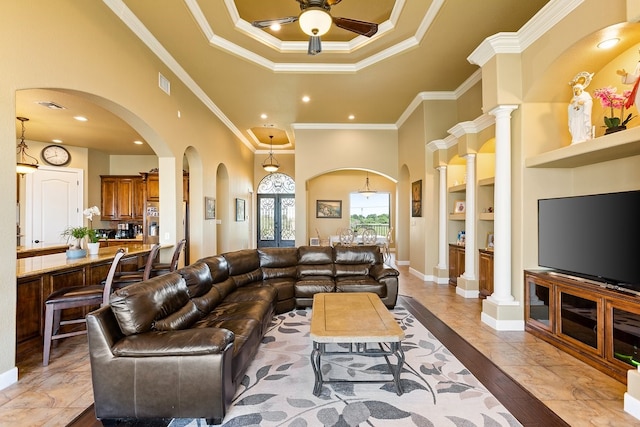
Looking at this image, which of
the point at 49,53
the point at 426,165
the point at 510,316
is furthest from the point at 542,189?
the point at 49,53

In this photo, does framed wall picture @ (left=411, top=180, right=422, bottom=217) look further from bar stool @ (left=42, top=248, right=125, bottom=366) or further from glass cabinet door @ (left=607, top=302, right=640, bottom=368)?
bar stool @ (left=42, top=248, right=125, bottom=366)

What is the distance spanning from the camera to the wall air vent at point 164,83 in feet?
15.7

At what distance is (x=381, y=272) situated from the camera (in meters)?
4.76

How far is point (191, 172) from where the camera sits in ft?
21.2

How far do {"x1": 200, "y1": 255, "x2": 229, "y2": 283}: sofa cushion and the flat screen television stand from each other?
383 centimetres

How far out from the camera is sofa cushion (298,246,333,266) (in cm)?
522

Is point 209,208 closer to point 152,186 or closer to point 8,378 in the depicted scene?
point 152,186

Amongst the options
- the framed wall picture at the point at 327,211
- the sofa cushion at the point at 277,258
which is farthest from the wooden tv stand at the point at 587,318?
the framed wall picture at the point at 327,211

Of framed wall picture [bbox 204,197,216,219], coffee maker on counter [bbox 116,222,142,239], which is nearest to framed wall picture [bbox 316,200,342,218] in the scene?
framed wall picture [bbox 204,197,216,219]

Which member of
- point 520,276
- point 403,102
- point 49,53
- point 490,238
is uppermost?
point 403,102

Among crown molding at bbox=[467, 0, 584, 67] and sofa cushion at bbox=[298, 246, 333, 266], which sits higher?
crown molding at bbox=[467, 0, 584, 67]

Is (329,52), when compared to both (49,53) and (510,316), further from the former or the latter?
(510,316)

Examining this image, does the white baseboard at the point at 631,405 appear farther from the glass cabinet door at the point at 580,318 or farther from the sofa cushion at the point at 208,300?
the sofa cushion at the point at 208,300

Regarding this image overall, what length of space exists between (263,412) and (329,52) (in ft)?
16.2
